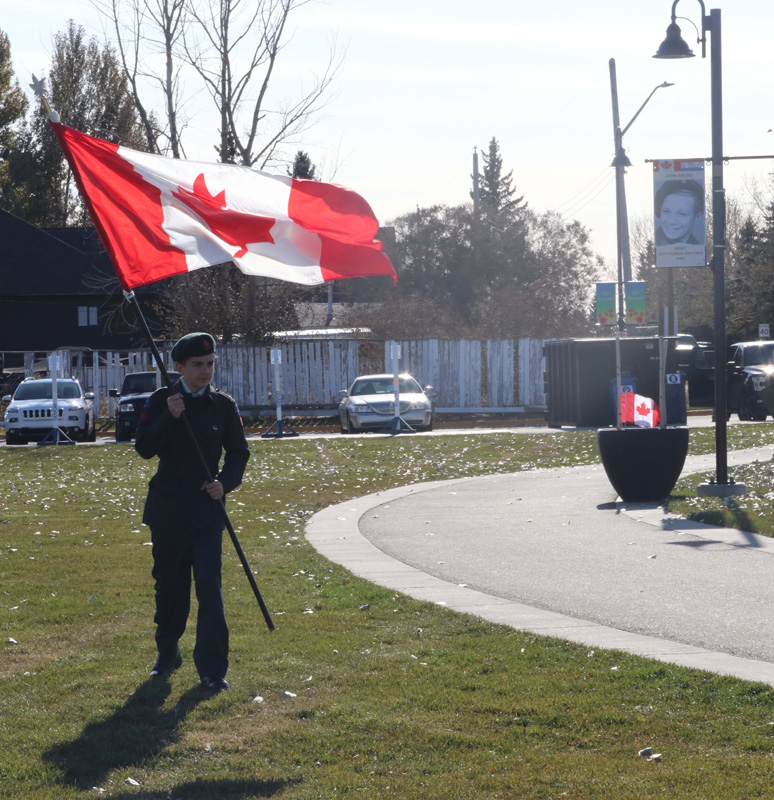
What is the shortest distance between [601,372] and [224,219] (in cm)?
1947

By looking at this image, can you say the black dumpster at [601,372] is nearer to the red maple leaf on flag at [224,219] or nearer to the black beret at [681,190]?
the black beret at [681,190]

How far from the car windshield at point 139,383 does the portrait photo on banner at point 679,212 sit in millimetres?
18596

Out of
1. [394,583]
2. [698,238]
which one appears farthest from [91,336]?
[394,583]

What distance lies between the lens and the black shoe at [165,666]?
21.2 feet

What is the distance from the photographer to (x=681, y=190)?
16.1m

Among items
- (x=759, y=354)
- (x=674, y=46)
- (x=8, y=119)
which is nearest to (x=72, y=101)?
(x=8, y=119)

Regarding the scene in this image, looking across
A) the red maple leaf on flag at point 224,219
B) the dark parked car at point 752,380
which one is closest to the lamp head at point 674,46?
the red maple leaf on flag at point 224,219

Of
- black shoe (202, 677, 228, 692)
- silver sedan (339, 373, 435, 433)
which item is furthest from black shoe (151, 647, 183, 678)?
silver sedan (339, 373, 435, 433)

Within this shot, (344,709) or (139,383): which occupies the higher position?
(139,383)

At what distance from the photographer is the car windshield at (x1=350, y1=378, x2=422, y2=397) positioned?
30.5 metres

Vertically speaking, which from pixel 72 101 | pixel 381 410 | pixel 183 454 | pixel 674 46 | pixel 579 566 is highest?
pixel 72 101

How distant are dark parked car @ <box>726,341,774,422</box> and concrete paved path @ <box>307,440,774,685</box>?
14480 mm

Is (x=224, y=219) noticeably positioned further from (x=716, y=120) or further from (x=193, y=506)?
(x=716, y=120)

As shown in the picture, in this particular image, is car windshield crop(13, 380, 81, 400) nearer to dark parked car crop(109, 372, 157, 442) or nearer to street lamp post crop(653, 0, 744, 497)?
dark parked car crop(109, 372, 157, 442)
